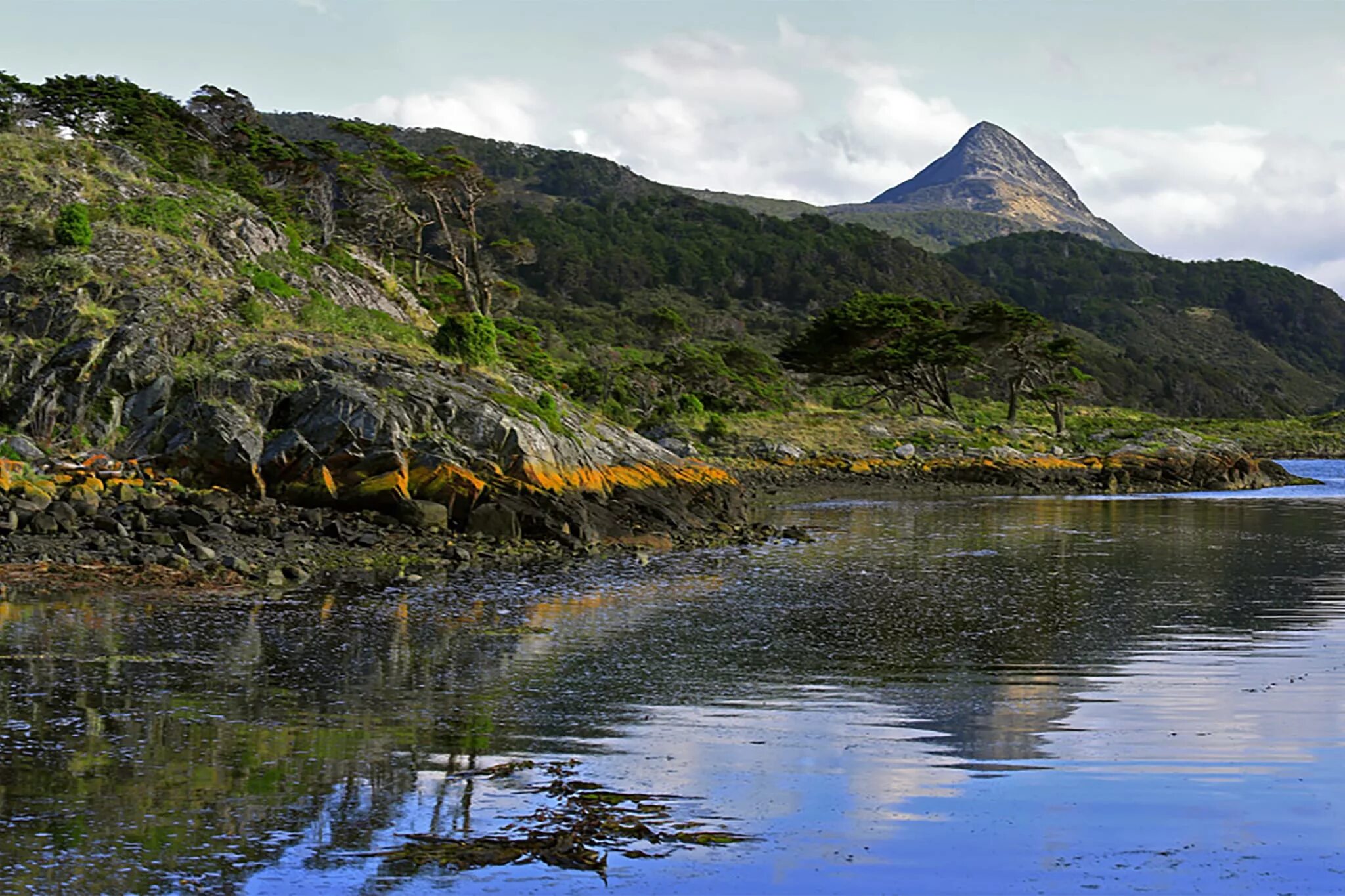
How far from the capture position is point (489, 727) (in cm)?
1089

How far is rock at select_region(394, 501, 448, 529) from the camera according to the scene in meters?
26.4

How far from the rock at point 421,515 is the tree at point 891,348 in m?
54.4

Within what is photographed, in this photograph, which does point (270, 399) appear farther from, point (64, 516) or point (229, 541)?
point (64, 516)

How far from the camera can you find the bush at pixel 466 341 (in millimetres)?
36562

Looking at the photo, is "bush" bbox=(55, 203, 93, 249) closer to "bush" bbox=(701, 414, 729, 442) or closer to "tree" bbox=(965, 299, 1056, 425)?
"bush" bbox=(701, 414, 729, 442)

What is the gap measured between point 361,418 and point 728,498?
12168mm

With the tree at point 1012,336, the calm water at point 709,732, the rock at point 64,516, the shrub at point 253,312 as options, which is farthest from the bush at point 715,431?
the rock at point 64,516

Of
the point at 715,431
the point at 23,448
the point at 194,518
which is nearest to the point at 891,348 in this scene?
the point at 715,431

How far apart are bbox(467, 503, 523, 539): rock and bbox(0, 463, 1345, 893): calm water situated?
583cm

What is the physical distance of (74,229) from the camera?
32312mm

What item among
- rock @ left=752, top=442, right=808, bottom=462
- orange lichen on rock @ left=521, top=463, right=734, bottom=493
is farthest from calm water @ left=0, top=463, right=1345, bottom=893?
rock @ left=752, top=442, right=808, bottom=462

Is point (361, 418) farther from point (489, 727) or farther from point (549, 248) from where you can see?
point (549, 248)

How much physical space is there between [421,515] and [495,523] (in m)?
1.73

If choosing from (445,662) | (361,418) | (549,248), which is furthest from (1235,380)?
(445,662)
